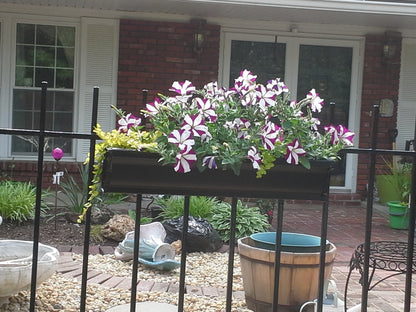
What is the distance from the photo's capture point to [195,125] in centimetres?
201

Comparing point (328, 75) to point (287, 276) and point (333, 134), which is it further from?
point (333, 134)

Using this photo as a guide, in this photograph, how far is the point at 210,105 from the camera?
2119mm

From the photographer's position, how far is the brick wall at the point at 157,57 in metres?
8.47

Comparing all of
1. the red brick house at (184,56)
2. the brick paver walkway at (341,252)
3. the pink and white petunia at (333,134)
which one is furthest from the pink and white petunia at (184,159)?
the red brick house at (184,56)

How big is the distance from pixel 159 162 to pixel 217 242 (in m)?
3.47

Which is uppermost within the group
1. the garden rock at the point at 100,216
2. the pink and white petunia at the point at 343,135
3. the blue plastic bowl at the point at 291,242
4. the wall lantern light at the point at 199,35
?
the wall lantern light at the point at 199,35

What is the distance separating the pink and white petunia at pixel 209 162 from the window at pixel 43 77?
22.2ft

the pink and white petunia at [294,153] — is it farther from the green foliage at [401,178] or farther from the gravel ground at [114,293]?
the green foliage at [401,178]

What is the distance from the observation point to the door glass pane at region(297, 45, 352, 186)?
895 centimetres

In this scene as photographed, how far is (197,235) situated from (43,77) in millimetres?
4373

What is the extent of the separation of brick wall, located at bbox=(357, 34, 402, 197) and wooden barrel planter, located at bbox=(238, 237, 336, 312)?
5784 mm

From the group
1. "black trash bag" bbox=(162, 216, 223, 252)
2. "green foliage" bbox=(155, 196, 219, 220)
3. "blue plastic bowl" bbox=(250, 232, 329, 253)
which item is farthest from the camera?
"green foliage" bbox=(155, 196, 219, 220)

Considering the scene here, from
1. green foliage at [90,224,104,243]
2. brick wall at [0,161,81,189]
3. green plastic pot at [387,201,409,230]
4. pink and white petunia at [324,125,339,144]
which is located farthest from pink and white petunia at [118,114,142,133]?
brick wall at [0,161,81,189]

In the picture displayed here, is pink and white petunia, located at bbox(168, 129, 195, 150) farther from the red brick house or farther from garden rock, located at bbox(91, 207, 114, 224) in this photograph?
the red brick house
